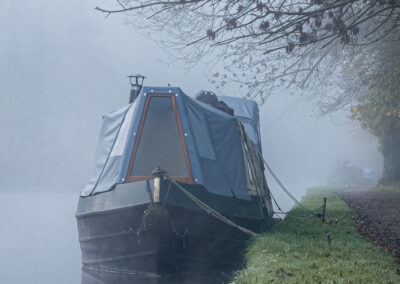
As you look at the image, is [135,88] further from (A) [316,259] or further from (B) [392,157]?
(B) [392,157]

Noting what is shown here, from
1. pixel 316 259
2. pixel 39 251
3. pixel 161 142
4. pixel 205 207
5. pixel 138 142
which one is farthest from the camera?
pixel 39 251

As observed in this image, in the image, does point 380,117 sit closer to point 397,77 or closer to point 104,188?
point 397,77

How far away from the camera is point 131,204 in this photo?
8.70m

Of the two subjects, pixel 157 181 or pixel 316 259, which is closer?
pixel 316 259

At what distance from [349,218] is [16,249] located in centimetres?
1223

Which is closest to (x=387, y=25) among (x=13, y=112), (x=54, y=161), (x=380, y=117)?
(x=380, y=117)

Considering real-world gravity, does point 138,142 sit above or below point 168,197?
above

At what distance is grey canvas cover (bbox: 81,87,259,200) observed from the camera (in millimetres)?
9430

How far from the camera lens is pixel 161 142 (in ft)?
32.1

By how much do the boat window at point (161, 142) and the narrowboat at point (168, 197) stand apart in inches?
0.8

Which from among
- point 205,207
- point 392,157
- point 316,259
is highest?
point 392,157

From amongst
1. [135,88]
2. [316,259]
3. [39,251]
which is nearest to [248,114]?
[135,88]

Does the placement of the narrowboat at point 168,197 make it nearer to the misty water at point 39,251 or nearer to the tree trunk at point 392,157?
the misty water at point 39,251

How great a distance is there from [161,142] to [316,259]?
3.90 metres
